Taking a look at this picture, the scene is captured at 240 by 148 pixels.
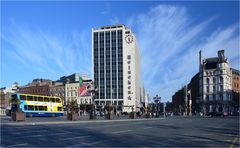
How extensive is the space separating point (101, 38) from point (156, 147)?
159256 millimetres

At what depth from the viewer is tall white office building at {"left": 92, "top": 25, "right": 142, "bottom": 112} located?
170m

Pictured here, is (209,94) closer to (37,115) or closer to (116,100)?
(116,100)

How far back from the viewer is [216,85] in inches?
6058

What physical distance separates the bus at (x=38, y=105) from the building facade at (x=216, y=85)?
332 feet

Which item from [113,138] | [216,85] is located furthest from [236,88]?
[113,138]

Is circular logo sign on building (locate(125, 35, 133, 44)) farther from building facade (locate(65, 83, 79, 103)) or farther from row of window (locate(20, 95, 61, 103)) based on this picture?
row of window (locate(20, 95, 61, 103))

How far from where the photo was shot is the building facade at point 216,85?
151625 millimetres

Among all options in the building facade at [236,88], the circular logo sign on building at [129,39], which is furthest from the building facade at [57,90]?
the building facade at [236,88]

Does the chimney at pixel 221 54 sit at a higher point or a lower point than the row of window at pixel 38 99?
higher

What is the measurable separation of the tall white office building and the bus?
10350cm

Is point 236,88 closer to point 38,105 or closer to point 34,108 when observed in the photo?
point 38,105

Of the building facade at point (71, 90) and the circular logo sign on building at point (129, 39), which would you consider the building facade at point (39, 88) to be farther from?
the circular logo sign on building at point (129, 39)

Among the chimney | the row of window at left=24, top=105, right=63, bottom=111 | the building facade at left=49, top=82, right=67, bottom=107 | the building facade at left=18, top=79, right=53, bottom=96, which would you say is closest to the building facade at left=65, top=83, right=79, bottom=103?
the building facade at left=49, top=82, right=67, bottom=107

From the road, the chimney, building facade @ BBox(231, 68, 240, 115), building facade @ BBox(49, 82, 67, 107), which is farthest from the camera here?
building facade @ BBox(49, 82, 67, 107)
